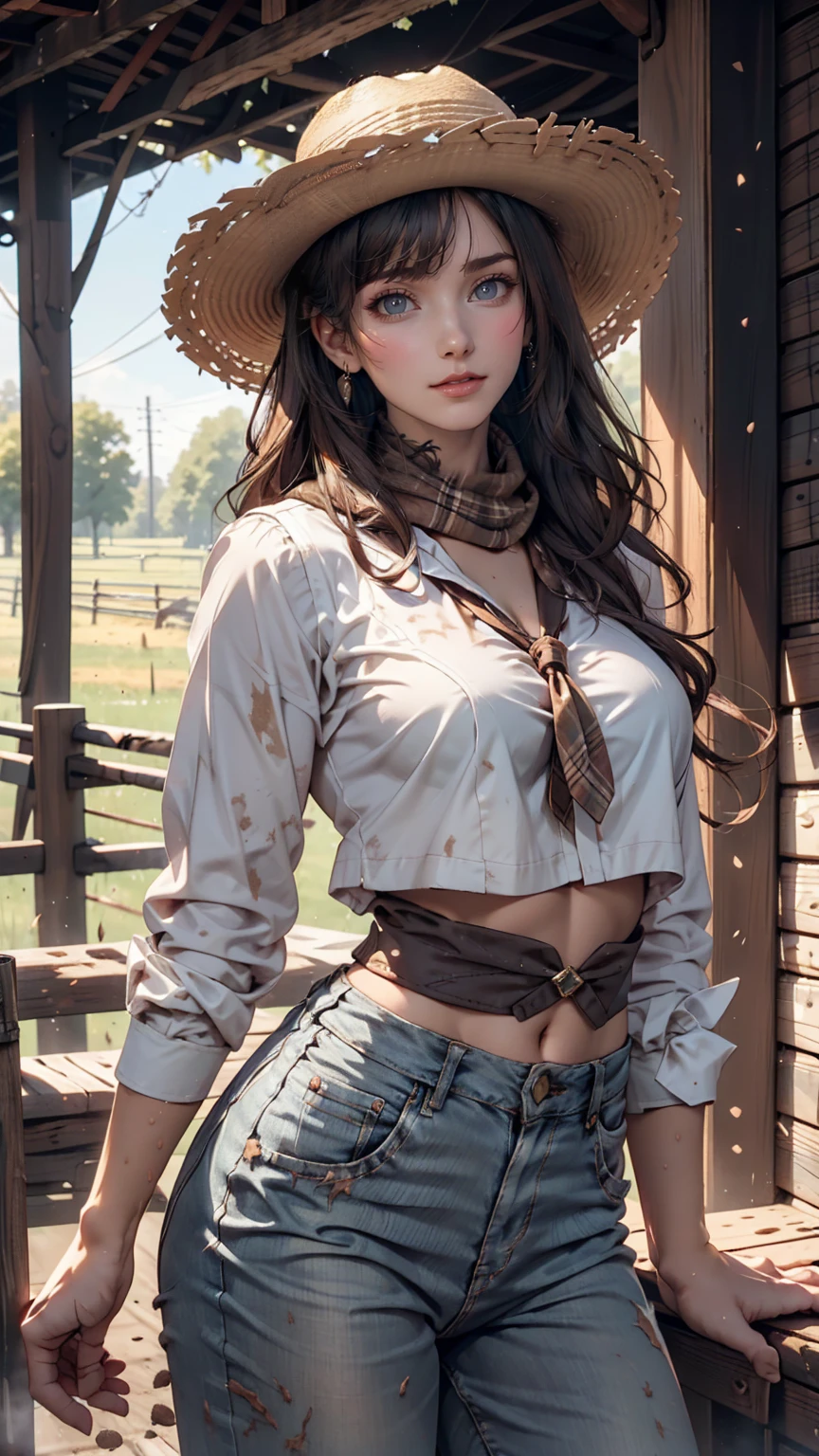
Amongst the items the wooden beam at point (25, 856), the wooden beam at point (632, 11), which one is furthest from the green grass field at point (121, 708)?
the wooden beam at point (632, 11)

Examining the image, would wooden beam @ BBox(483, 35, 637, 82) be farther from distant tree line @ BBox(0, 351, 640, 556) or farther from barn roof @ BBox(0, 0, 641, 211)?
distant tree line @ BBox(0, 351, 640, 556)

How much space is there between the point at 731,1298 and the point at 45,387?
16.6ft

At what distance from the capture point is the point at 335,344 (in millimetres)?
1690

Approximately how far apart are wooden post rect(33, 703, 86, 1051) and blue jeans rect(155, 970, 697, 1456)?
382 centimetres

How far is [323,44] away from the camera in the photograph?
10.9 feet

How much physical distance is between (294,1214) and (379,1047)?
0.58ft

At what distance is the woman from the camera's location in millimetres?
1325

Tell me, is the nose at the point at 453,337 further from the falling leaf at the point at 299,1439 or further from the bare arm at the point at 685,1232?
the falling leaf at the point at 299,1439

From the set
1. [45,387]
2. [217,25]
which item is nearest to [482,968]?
[217,25]

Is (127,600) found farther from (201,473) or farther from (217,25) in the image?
(217,25)

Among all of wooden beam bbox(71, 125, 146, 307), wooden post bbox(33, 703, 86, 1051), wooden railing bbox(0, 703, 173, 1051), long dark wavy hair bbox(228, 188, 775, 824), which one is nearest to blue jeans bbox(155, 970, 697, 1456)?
long dark wavy hair bbox(228, 188, 775, 824)

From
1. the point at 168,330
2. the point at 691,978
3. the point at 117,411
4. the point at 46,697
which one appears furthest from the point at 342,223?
the point at 117,411

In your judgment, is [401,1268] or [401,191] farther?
[401,191]

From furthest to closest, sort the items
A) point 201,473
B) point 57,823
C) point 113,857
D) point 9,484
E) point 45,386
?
point 201,473 < point 9,484 < point 45,386 < point 113,857 < point 57,823
